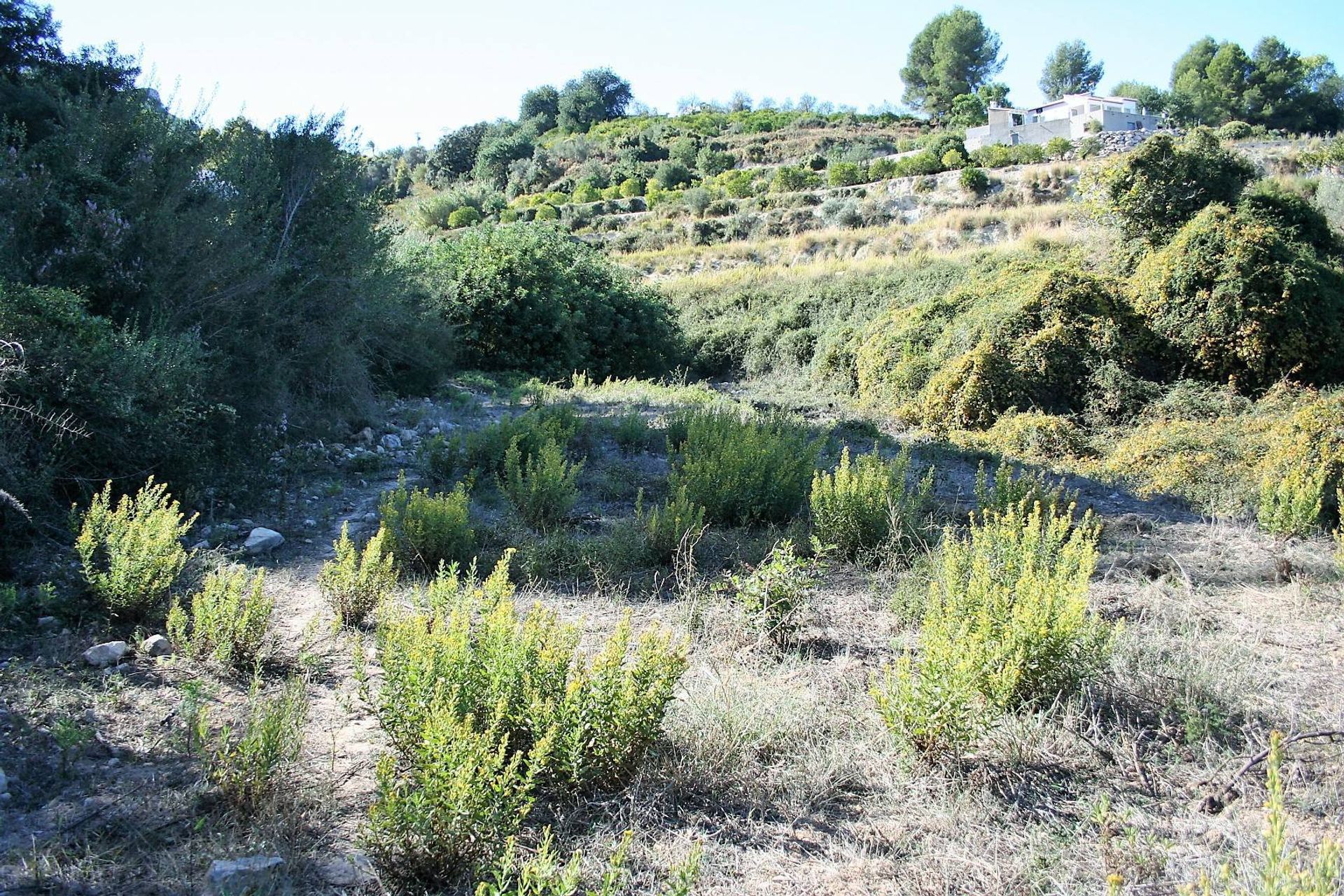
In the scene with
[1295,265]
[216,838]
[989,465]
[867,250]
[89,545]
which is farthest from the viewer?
[867,250]

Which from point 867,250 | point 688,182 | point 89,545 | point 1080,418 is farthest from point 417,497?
point 688,182

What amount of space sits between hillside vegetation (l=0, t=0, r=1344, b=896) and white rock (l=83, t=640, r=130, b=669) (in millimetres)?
33

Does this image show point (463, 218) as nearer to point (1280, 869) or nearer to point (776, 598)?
point (776, 598)

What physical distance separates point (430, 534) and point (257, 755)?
8.34 feet

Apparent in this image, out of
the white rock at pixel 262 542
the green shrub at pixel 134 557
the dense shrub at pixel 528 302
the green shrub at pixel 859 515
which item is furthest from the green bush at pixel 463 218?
the green shrub at pixel 134 557

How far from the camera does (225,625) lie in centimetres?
377

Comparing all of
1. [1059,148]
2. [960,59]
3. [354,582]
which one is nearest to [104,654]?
[354,582]

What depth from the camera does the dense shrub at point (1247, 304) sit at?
10984 millimetres

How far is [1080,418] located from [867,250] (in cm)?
1337

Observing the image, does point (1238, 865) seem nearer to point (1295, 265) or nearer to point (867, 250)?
point (1295, 265)

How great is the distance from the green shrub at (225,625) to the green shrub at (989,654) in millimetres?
2684

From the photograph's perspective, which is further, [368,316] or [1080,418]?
[1080,418]

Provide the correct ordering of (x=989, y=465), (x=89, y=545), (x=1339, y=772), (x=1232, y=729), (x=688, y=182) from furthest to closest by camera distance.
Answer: (x=688, y=182) < (x=989, y=465) < (x=89, y=545) < (x=1232, y=729) < (x=1339, y=772)

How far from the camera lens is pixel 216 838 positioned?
262cm
